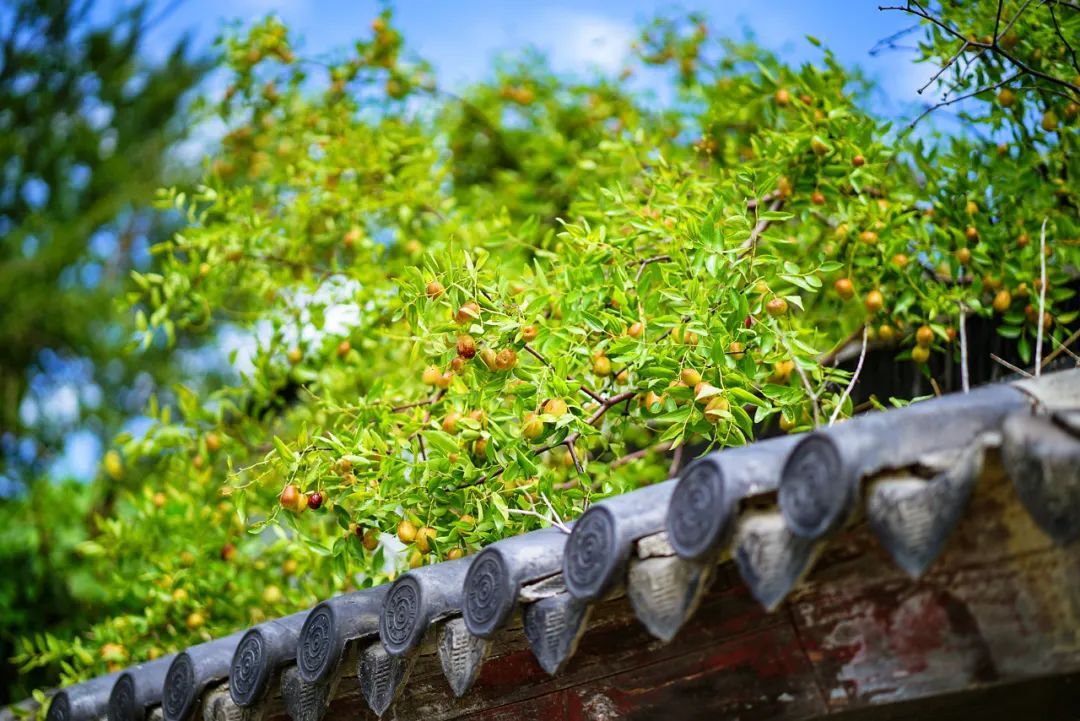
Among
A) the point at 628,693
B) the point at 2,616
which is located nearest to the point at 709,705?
the point at 628,693

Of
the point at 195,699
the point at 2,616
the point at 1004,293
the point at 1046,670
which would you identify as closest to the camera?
the point at 1046,670

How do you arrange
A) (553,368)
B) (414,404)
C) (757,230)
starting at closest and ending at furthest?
1. (553,368)
2. (757,230)
3. (414,404)

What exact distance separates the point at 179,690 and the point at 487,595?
0.87 meters

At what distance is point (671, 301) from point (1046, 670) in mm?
1151

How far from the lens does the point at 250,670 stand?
183cm

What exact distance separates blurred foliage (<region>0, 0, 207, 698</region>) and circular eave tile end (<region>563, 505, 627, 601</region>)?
25.1 ft

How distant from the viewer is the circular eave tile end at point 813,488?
3.48ft

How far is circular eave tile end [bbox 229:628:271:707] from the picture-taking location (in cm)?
181

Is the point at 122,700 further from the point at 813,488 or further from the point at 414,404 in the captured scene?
the point at 813,488

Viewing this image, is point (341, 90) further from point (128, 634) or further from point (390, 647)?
point (390, 647)

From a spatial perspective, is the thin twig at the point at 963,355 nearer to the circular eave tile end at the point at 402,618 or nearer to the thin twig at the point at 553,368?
the thin twig at the point at 553,368

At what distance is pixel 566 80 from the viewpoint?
4840 mm

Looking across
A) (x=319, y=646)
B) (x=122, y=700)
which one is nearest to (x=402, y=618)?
(x=319, y=646)

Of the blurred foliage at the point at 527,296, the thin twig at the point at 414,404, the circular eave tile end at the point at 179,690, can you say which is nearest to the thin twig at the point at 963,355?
the blurred foliage at the point at 527,296
